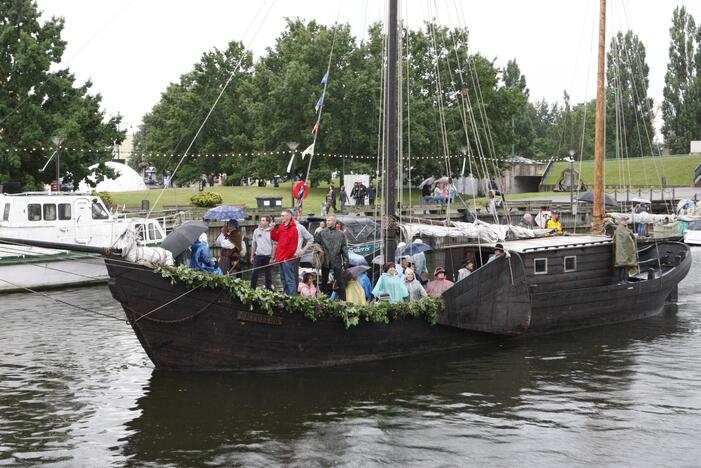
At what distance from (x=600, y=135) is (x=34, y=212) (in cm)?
1949

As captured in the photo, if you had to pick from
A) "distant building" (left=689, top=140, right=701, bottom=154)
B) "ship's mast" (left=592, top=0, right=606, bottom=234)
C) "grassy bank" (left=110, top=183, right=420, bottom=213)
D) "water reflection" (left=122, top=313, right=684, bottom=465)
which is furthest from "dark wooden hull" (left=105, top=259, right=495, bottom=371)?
"distant building" (left=689, top=140, right=701, bottom=154)

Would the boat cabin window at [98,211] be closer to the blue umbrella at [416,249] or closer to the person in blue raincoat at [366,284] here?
the blue umbrella at [416,249]

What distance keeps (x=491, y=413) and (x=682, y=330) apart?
1025 centimetres

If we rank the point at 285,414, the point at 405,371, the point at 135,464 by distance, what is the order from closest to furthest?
1. the point at 135,464
2. the point at 285,414
3. the point at 405,371

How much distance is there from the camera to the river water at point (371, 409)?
42.4 feet

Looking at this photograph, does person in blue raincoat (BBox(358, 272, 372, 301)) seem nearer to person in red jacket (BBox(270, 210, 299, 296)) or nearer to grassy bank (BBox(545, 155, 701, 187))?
person in red jacket (BBox(270, 210, 299, 296))

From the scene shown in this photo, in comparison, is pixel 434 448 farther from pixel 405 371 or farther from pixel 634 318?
pixel 634 318

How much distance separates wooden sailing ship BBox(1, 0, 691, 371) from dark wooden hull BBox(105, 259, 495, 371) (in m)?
0.02

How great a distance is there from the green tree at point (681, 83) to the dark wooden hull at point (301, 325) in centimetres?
7165

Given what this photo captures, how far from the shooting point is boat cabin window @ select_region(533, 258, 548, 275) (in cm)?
2133

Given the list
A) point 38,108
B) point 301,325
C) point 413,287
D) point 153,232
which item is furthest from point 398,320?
point 38,108

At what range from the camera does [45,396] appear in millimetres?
16281

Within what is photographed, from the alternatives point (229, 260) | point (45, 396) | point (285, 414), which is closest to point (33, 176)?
point (229, 260)

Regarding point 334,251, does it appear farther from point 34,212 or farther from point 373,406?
point 34,212
